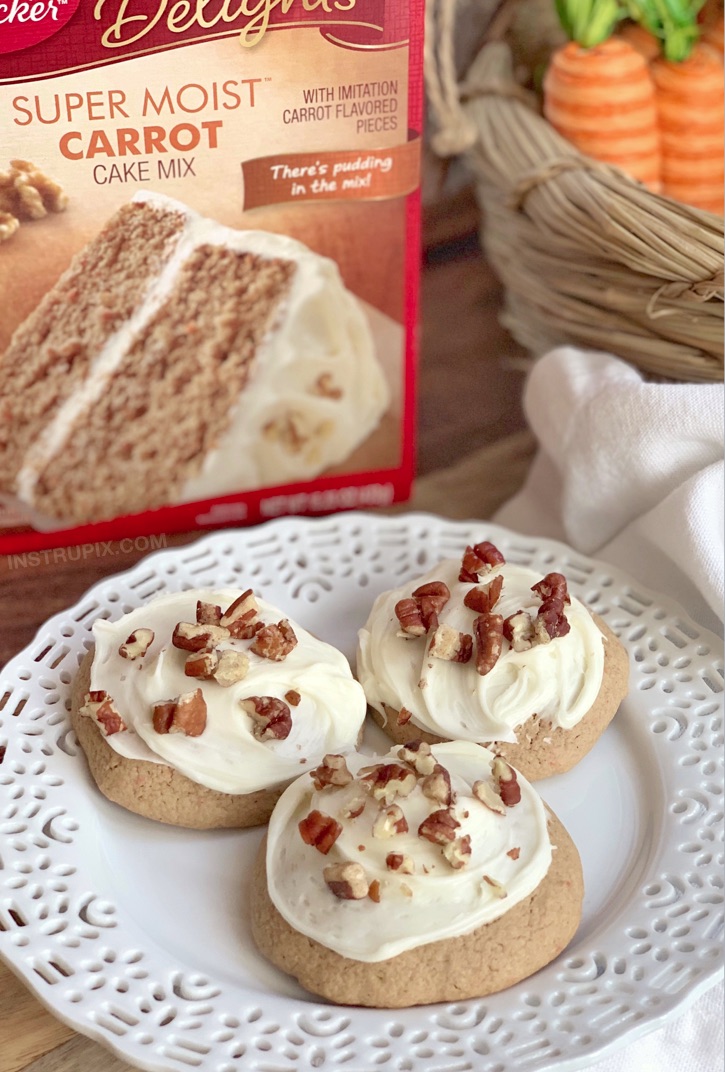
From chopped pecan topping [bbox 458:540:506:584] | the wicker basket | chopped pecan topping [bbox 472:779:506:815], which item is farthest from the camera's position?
the wicker basket

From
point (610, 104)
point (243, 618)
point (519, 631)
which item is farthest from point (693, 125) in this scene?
point (243, 618)

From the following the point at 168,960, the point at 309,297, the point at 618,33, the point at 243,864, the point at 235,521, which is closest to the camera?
the point at 168,960

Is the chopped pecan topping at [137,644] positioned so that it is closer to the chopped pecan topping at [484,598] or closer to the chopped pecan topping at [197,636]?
the chopped pecan topping at [197,636]

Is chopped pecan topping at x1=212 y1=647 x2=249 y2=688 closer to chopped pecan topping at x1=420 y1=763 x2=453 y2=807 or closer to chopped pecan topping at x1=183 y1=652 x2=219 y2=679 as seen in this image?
chopped pecan topping at x1=183 y1=652 x2=219 y2=679

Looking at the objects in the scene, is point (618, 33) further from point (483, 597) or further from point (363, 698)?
point (363, 698)

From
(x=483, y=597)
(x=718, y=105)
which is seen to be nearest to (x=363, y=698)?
(x=483, y=597)

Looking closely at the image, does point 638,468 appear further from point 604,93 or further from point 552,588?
point 604,93

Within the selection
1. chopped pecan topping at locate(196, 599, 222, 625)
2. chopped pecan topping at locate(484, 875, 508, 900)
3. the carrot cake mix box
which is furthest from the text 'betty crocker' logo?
chopped pecan topping at locate(484, 875, 508, 900)
